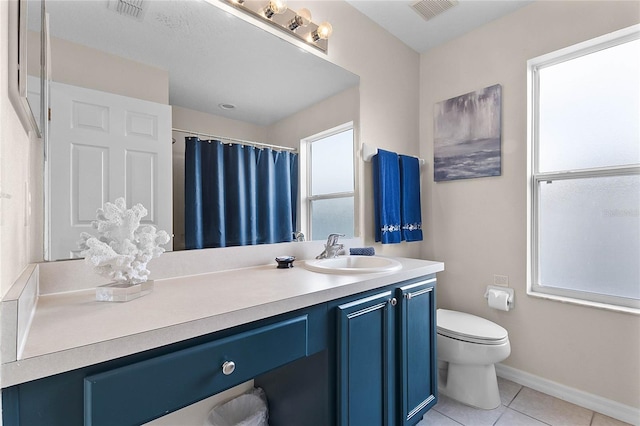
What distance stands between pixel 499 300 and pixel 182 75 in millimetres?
2324

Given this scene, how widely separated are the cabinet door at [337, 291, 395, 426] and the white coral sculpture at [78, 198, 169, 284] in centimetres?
69

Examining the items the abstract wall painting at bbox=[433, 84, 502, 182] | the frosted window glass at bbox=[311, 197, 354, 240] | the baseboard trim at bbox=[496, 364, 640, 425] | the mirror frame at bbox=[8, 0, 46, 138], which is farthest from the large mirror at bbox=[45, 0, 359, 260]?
the baseboard trim at bbox=[496, 364, 640, 425]

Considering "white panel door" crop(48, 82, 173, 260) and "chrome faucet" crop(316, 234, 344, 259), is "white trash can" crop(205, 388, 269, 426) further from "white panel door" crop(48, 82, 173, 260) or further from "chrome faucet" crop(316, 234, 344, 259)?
"white panel door" crop(48, 82, 173, 260)

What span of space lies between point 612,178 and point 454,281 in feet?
3.83

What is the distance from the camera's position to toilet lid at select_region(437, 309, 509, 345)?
165cm

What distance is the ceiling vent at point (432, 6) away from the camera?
1938 millimetres

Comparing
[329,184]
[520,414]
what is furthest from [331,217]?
[520,414]

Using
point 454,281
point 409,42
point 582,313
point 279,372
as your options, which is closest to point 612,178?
point 582,313

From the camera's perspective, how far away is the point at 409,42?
2.38m

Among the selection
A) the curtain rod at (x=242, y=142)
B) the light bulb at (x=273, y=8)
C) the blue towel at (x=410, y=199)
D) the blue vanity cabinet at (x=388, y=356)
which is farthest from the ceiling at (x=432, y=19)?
the blue vanity cabinet at (x=388, y=356)

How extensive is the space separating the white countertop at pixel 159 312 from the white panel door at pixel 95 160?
0.26 metres

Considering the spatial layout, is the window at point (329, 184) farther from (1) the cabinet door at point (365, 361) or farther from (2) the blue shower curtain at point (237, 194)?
(1) the cabinet door at point (365, 361)

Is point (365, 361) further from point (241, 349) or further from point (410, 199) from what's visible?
point (410, 199)

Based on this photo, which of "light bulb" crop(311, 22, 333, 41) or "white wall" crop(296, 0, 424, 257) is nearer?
"light bulb" crop(311, 22, 333, 41)
